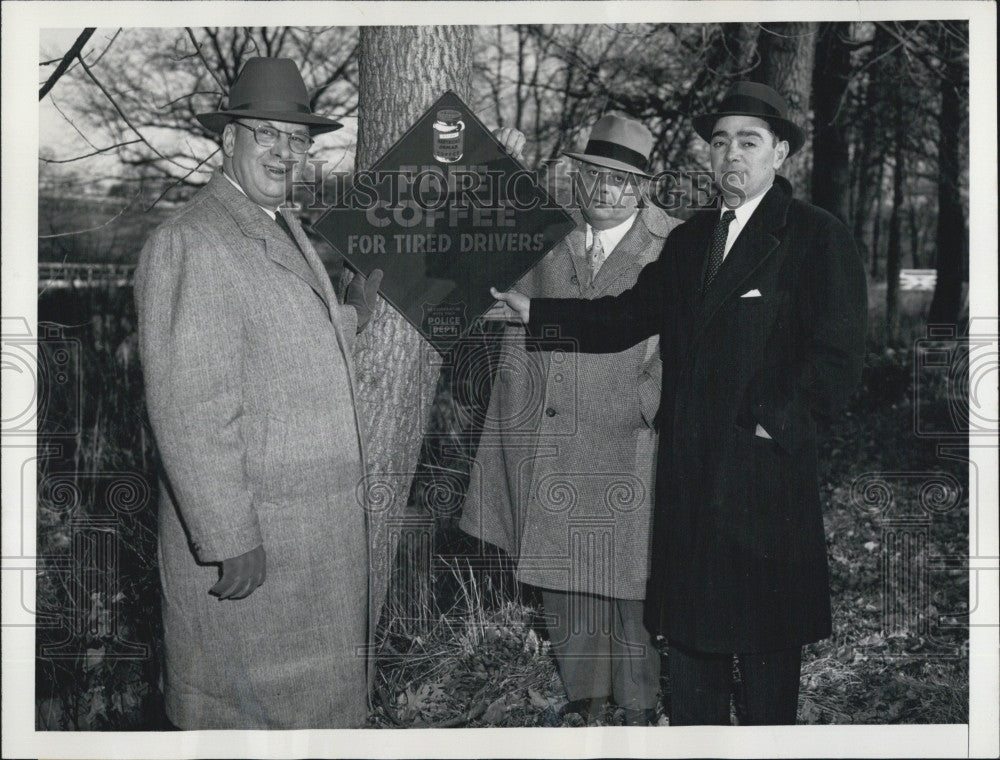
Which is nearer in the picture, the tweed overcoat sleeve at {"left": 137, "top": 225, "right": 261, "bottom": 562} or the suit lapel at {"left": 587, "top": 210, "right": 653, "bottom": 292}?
the tweed overcoat sleeve at {"left": 137, "top": 225, "right": 261, "bottom": 562}

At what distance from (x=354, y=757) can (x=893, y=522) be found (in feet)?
8.13

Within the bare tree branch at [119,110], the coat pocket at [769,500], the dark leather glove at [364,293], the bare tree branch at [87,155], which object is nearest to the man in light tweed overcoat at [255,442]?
the dark leather glove at [364,293]

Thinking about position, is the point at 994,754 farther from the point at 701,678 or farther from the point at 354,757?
the point at 354,757

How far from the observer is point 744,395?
4164 mm

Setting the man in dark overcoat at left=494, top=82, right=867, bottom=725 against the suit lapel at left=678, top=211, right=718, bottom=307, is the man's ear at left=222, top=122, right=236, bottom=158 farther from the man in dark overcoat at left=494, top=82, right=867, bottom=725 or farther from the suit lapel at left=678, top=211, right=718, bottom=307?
the suit lapel at left=678, top=211, right=718, bottom=307

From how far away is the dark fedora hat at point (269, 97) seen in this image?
4.07 m

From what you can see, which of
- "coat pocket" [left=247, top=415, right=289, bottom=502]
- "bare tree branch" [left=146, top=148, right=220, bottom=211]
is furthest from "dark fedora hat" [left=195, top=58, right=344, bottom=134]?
"coat pocket" [left=247, top=415, right=289, bottom=502]

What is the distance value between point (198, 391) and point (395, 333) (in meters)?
1.09

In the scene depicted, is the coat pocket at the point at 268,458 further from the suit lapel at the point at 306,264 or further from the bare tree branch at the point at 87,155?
the bare tree branch at the point at 87,155

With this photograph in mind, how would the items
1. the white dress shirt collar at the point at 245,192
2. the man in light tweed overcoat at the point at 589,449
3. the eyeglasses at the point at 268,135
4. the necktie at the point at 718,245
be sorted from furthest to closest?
the man in light tweed overcoat at the point at 589,449, the necktie at the point at 718,245, the eyeglasses at the point at 268,135, the white dress shirt collar at the point at 245,192

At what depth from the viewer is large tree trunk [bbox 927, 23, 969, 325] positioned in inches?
180

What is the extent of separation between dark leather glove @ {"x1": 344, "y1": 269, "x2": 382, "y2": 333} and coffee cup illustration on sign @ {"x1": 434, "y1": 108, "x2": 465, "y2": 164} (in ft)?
1.81

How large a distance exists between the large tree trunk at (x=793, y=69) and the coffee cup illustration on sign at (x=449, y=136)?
127 centimetres

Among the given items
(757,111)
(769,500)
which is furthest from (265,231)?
(769,500)
